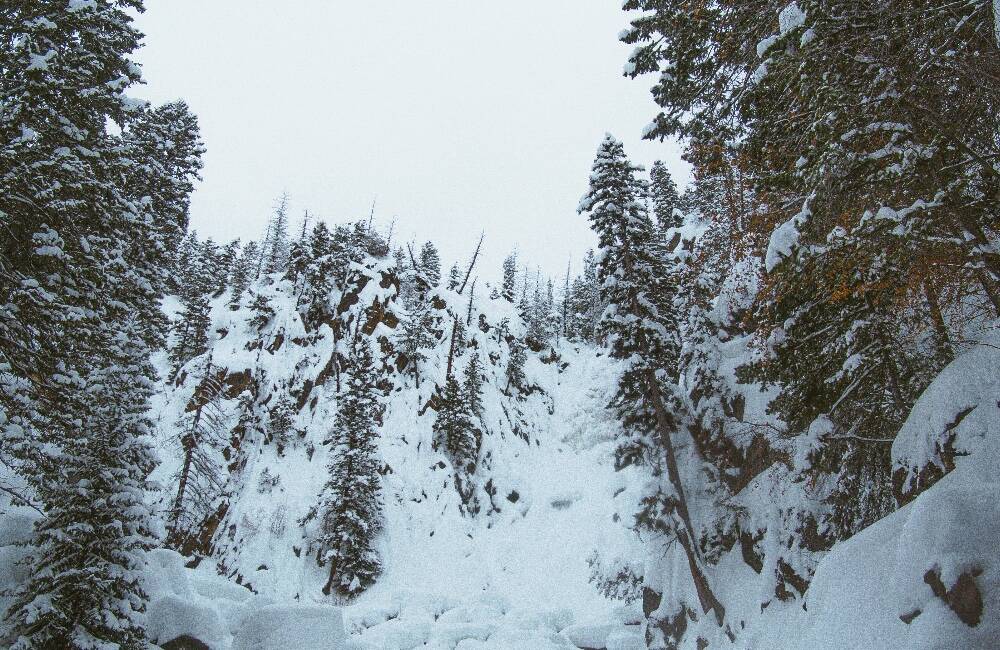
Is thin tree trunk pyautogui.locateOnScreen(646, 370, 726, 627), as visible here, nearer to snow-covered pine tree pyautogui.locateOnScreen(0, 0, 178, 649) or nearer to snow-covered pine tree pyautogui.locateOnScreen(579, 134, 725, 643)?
snow-covered pine tree pyautogui.locateOnScreen(579, 134, 725, 643)

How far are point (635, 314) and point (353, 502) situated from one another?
1952cm

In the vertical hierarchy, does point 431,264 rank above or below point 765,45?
above

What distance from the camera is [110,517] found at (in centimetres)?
1373

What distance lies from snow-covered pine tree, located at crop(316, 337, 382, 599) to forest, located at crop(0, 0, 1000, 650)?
6.7 inches

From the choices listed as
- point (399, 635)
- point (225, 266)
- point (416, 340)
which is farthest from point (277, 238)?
point (399, 635)

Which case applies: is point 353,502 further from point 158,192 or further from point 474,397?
point 158,192

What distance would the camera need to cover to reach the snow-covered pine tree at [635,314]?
19.1 m

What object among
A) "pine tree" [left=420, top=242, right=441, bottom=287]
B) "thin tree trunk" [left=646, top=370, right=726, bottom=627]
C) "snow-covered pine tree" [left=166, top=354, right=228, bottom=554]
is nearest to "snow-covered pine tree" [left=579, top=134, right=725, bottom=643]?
"thin tree trunk" [left=646, top=370, right=726, bottom=627]

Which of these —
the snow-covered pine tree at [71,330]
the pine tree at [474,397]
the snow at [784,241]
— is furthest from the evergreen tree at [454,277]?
the snow at [784,241]

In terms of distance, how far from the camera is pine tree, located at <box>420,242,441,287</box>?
204ft

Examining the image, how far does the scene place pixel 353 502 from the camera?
95.8ft

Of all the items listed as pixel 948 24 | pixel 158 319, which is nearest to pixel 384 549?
pixel 158 319

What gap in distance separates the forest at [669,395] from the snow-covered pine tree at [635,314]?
0.39 ft

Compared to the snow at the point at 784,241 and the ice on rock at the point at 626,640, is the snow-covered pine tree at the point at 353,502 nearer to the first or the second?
the ice on rock at the point at 626,640
